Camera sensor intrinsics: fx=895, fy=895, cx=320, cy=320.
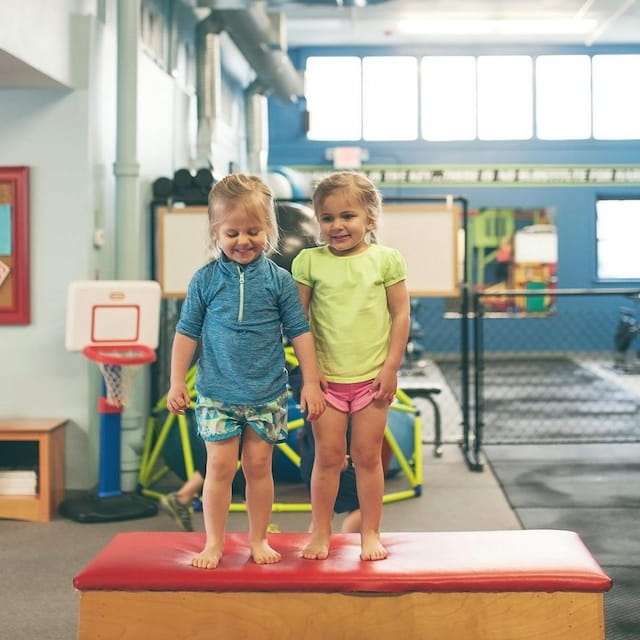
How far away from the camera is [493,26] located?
9.95m

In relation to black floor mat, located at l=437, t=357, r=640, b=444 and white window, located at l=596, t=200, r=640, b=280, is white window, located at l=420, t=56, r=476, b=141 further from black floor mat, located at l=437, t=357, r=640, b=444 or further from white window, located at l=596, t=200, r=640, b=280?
black floor mat, located at l=437, t=357, r=640, b=444

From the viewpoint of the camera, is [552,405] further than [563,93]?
No

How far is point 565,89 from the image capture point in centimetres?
1168

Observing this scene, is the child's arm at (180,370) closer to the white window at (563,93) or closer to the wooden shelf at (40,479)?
the wooden shelf at (40,479)

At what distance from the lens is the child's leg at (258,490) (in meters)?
2.35

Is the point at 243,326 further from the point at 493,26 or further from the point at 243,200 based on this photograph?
the point at 493,26

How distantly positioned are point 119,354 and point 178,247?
3.02 feet

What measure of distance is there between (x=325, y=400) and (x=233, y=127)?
714 centimetres

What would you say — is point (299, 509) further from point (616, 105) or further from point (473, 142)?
point (616, 105)

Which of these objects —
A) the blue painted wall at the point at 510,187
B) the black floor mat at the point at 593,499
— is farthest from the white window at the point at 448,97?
the black floor mat at the point at 593,499

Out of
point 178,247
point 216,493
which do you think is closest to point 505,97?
point 178,247

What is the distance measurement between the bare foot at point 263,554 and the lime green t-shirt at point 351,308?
49 centimetres

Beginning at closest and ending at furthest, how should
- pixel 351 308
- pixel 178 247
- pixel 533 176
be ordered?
1. pixel 351 308
2. pixel 178 247
3. pixel 533 176

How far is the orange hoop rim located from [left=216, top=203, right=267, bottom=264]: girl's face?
2009 mm
